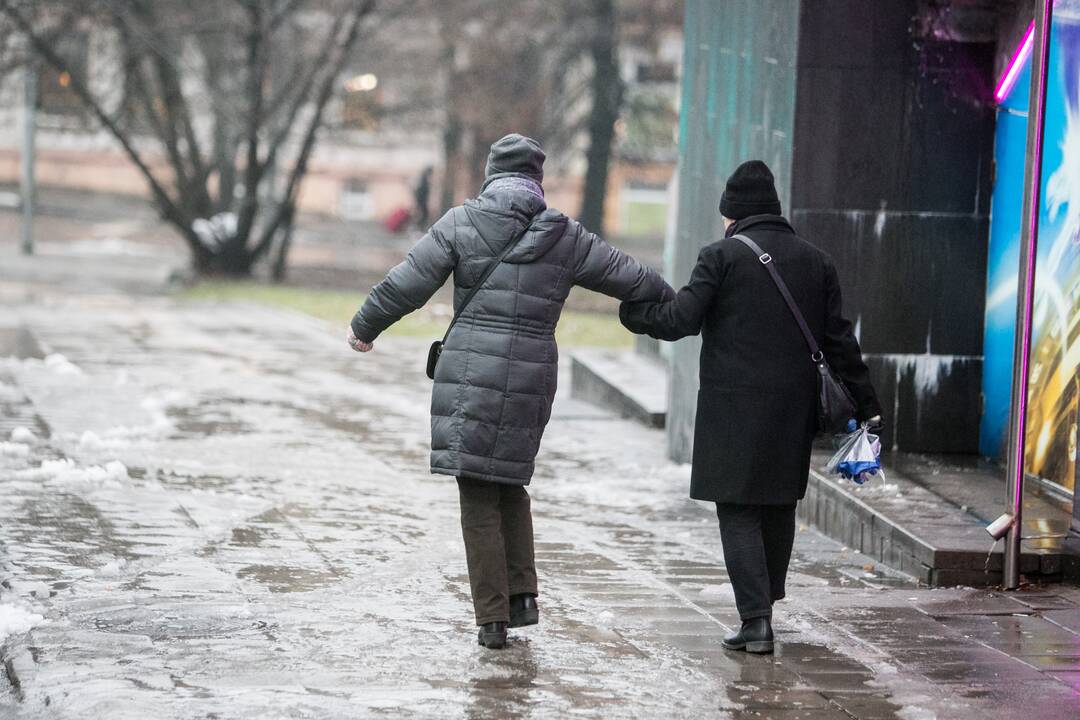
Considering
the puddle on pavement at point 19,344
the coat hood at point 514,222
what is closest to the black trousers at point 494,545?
the coat hood at point 514,222

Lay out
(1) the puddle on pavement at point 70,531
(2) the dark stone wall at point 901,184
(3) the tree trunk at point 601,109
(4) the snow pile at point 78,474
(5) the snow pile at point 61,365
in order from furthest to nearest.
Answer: (3) the tree trunk at point 601,109
(5) the snow pile at point 61,365
(4) the snow pile at point 78,474
(2) the dark stone wall at point 901,184
(1) the puddle on pavement at point 70,531

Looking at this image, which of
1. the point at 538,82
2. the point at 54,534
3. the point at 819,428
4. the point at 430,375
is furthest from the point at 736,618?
the point at 538,82

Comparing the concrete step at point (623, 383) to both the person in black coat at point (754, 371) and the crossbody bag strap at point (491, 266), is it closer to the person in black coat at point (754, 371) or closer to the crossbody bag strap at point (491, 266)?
the person in black coat at point (754, 371)

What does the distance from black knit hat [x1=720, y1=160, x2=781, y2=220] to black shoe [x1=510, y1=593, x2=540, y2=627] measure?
1.64 m

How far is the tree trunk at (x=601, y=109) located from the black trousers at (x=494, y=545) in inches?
1062

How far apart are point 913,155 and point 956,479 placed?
1.83 meters

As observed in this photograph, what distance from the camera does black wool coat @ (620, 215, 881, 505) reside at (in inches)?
243

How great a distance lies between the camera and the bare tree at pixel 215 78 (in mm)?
25812

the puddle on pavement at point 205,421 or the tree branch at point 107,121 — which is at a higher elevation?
the tree branch at point 107,121

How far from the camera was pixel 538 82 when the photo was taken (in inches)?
1363

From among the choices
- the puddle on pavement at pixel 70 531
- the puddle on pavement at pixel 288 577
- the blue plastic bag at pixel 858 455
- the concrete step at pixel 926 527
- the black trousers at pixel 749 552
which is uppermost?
the blue plastic bag at pixel 858 455

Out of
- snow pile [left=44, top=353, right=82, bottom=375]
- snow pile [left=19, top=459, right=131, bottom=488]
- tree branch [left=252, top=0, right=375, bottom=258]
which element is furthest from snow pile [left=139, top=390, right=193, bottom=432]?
tree branch [left=252, top=0, right=375, bottom=258]

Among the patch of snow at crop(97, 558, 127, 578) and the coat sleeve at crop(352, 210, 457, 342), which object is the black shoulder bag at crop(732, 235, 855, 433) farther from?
the patch of snow at crop(97, 558, 127, 578)

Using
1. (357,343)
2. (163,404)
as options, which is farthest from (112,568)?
(163,404)
